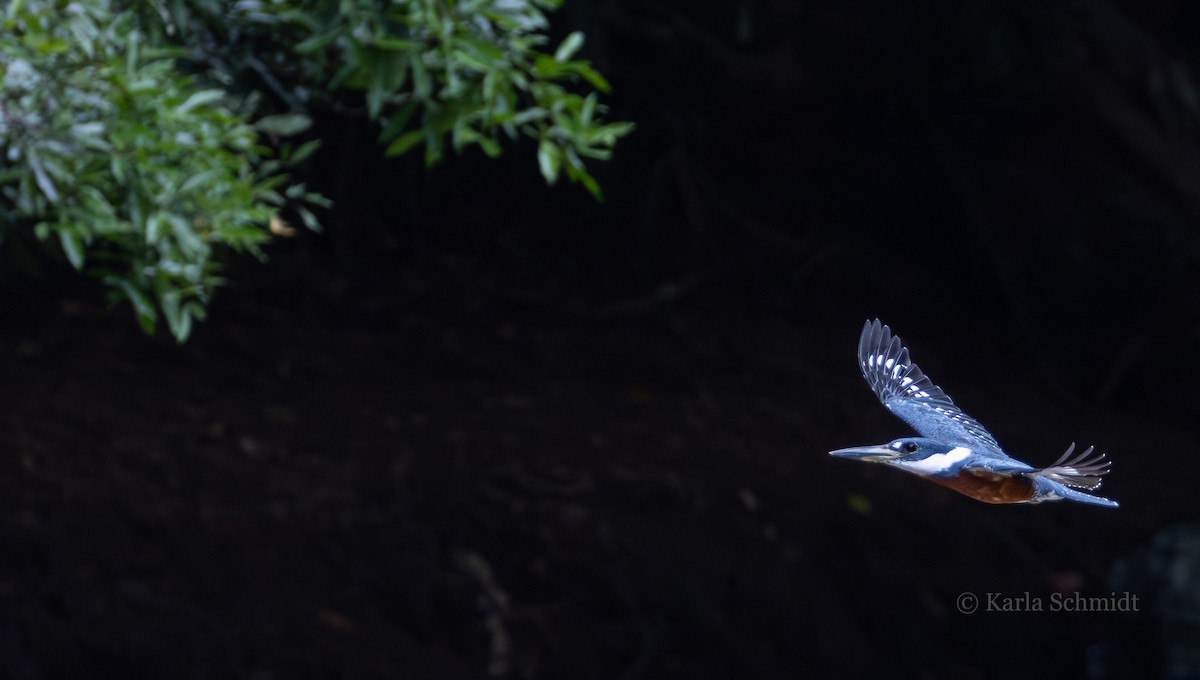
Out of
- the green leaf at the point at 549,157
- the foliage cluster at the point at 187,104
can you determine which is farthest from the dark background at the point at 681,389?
the green leaf at the point at 549,157

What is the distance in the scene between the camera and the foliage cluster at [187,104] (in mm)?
2826

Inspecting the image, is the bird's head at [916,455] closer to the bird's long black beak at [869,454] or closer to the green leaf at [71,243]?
the bird's long black beak at [869,454]

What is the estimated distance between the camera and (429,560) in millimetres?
5469

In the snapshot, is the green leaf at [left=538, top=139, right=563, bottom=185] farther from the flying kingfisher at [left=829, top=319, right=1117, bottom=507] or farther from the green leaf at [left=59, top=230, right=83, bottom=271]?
the flying kingfisher at [left=829, top=319, right=1117, bottom=507]

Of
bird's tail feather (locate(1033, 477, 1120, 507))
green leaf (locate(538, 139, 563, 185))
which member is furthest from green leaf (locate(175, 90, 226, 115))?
bird's tail feather (locate(1033, 477, 1120, 507))

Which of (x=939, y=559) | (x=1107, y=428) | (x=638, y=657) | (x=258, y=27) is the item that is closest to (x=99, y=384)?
(x=638, y=657)

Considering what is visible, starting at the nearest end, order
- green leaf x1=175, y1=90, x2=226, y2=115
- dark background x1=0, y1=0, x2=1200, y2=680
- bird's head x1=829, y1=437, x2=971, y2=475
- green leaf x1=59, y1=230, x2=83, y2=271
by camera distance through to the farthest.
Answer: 1. bird's head x1=829, y1=437, x2=971, y2=475
2. green leaf x1=59, y1=230, x2=83, y2=271
3. green leaf x1=175, y1=90, x2=226, y2=115
4. dark background x1=0, y1=0, x2=1200, y2=680

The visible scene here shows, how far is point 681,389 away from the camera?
6.61 m

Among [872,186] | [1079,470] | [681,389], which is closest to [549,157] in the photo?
[1079,470]

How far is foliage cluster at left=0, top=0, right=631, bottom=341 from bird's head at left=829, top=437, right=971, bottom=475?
1.90 meters

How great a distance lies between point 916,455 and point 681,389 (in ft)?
17.5

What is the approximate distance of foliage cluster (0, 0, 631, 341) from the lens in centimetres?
283

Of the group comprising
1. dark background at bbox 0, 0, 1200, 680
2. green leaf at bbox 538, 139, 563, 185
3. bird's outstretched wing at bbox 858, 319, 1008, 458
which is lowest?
dark background at bbox 0, 0, 1200, 680

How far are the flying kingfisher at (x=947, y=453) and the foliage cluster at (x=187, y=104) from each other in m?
1.58
